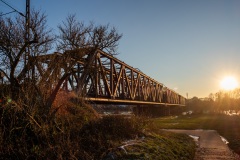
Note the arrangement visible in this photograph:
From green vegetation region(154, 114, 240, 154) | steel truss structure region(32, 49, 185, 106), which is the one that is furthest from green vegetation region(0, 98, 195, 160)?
green vegetation region(154, 114, 240, 154)

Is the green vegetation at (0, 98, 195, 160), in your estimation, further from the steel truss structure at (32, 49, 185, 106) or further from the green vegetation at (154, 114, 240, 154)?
the green vegetation at (154, 114, 240, 154)

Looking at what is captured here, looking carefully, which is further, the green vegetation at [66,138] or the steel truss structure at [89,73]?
the steel truss structure at [89,73]

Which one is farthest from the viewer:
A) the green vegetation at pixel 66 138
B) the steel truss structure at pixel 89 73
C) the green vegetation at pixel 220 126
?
the green vegetation at pixel 220 126

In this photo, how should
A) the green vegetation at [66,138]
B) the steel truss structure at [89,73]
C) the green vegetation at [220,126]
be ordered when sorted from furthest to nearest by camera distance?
the green vegetation at [220,126] < the steel truss structure at [89,73] < the green vegetation at [66,138]

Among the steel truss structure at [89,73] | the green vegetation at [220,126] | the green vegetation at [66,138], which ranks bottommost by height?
the green vegetation at [220,126]

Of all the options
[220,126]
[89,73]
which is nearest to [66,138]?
[89,73]

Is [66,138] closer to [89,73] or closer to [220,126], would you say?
[89,73]

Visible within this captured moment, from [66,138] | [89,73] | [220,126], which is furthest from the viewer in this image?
[220,126]

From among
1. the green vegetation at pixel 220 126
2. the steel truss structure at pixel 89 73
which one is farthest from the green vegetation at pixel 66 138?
the green vegetation at pixel 220 126

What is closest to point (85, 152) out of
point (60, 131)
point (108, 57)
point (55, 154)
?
point (55, 154)

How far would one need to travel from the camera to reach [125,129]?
12.7m

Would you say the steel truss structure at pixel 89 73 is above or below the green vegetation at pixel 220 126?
above

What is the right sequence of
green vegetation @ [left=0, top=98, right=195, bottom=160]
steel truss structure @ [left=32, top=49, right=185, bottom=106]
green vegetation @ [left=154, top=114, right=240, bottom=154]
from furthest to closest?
green vegetation @ [left=154, top=114, right=240, bottom=154] → steel truss structure @ [left=32, top=49, right=185, bottom=106] → green vegetation @ [left=0, top=98, right=195, bottom=160]

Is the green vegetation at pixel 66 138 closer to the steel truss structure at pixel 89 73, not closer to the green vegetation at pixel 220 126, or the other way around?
the steel truss structure at pixel 89 73
